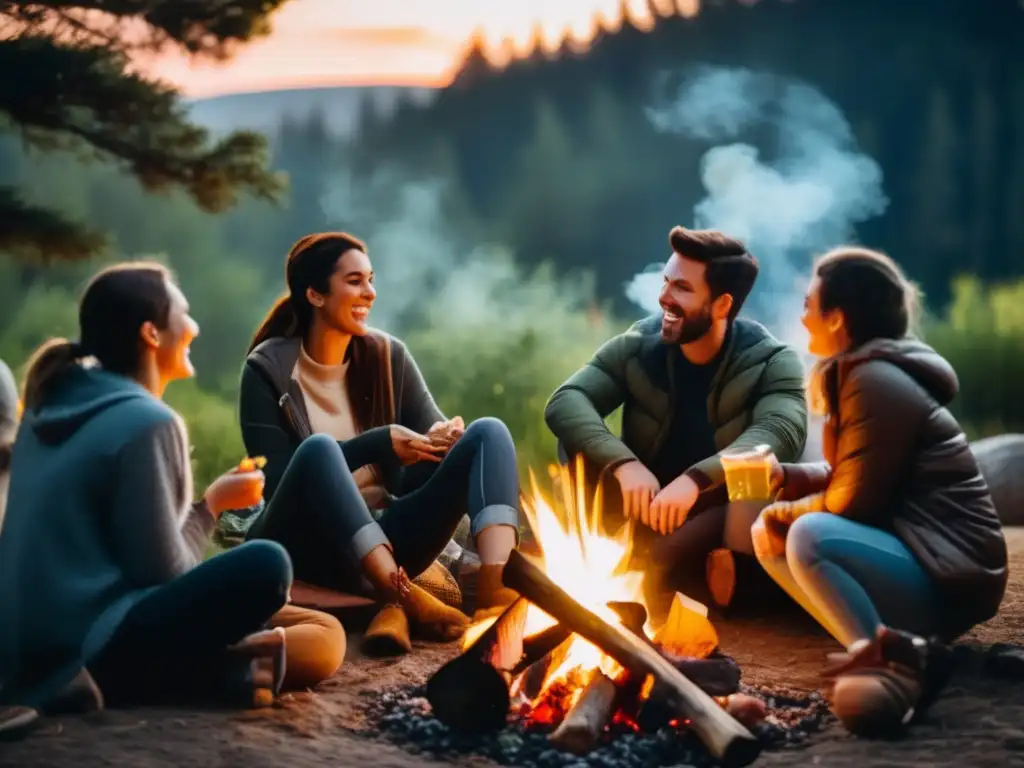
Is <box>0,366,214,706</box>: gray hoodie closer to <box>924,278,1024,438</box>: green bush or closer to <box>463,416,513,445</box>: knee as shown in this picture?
<box>463,416,513,445</box>: knee

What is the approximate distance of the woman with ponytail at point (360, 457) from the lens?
4508 millimetres

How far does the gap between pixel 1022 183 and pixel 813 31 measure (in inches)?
95.4

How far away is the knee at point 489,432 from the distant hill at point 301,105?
6.45 m

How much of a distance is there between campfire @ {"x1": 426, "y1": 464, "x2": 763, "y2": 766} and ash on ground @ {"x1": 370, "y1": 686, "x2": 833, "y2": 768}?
0.11ft

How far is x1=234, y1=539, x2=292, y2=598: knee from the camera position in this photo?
11.9 feet

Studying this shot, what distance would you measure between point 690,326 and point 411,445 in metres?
1.26

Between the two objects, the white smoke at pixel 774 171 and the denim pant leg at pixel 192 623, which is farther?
the white smoke at pixel 774 171

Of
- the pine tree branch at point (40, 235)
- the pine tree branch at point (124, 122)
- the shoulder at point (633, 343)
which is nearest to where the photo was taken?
the shoulder at point (633, 343)

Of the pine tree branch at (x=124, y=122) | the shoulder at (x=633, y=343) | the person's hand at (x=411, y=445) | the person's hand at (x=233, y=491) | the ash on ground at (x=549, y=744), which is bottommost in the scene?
the ash on ground at (x=549, y=744)

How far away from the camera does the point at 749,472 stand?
14.5 ft

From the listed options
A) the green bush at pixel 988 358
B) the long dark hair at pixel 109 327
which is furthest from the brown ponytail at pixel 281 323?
the green bush at pixel 988 358

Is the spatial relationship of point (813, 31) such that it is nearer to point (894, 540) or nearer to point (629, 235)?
point (629, 235)

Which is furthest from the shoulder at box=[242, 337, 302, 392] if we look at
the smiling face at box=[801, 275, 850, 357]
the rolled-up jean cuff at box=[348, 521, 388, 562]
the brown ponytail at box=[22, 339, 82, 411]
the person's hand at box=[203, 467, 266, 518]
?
the smiling face at box=[801, 275, 850, 357]

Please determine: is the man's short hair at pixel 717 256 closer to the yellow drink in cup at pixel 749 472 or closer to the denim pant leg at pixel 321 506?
the yellow drink in cup at pixel 749 472
